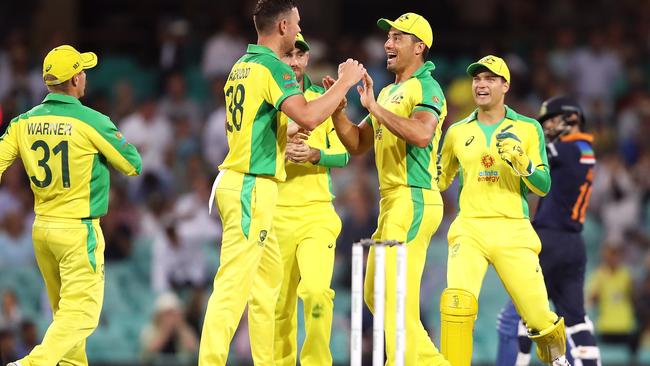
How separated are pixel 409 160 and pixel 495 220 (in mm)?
835

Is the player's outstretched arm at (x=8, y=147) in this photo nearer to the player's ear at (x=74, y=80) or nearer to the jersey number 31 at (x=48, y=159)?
the jersey number 31 at (x=48, y=159)

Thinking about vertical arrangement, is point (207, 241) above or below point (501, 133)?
below

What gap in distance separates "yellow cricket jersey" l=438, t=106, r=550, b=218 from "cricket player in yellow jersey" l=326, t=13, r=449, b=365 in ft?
1.14

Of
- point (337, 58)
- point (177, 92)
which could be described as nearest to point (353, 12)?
A: point (337, 58)

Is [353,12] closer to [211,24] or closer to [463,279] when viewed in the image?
[211,24]

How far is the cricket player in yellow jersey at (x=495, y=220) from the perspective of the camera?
8664mm

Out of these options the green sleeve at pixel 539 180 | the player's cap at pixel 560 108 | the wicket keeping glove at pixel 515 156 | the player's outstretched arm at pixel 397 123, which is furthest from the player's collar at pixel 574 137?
the player's outstretched arm at pixel 397 123

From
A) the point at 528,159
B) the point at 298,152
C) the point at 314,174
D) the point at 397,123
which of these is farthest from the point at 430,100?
the point at 314,174

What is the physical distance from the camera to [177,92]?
16641 millimetres

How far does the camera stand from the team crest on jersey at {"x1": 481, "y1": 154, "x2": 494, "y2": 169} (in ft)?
29.4

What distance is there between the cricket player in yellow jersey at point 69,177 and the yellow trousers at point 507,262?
2487 millimetres

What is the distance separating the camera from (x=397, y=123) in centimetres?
830

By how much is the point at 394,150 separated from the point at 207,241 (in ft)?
21.2

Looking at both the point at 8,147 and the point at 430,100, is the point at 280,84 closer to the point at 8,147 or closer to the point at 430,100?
the point at 430,100
